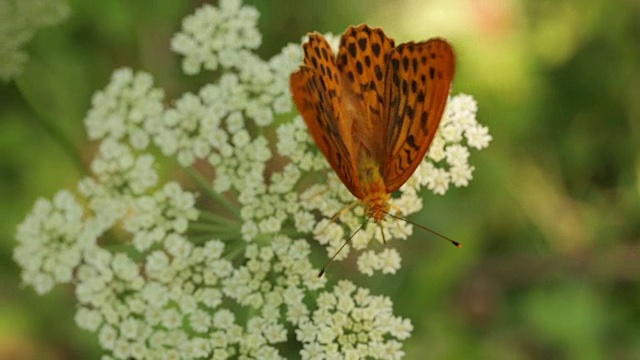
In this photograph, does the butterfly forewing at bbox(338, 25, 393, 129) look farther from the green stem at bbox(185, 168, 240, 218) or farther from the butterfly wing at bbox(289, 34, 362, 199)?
the green stem at bbox(185, 168, 240, 218)

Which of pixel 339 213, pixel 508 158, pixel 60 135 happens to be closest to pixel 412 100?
pixel 339 213

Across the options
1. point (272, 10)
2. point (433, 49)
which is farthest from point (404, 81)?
point (272, 10)

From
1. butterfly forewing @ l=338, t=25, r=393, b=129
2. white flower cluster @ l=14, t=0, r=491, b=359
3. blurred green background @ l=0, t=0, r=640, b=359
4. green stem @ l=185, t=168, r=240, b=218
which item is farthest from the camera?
blurred green background @ l=0, t=0, r=640, b=359

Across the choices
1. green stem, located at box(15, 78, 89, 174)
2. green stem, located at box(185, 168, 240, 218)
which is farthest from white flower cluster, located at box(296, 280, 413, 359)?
green stem, located at box(15, 78, 89, 174)

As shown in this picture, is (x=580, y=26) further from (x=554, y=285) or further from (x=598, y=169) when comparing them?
(x=554, y=285)

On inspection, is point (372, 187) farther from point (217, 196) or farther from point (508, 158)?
point (508, 158)

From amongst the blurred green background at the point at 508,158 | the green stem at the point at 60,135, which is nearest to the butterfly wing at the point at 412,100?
the green stem at the point at 60,135

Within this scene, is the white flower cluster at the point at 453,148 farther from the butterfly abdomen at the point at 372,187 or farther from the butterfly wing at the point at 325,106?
the butterfly wing at the point at 325,106
